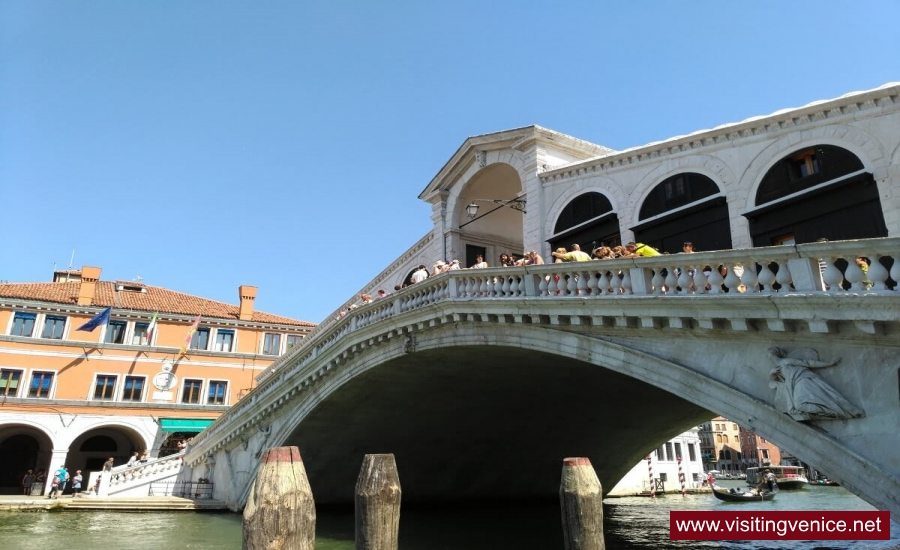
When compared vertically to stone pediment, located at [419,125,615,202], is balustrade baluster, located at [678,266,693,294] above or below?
below

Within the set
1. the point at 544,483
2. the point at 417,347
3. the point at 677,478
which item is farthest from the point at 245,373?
the point at 677,478

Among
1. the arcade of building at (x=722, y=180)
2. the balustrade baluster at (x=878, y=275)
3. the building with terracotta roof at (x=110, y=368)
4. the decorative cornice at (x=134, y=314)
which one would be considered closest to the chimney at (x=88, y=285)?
the building with terracotta roof at (x=110, y=368)

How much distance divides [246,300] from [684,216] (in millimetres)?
21691

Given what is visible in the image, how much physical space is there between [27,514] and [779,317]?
19.7 meters

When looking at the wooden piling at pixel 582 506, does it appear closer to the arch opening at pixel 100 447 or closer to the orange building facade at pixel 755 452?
the arch opening at pixel 100 447

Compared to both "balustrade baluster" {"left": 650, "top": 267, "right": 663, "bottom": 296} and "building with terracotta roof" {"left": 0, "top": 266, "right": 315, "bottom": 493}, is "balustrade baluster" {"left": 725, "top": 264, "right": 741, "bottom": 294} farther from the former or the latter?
"building with terracotta roof" {"left": 0, "top": 266, "right": 315, "bottom": 493}

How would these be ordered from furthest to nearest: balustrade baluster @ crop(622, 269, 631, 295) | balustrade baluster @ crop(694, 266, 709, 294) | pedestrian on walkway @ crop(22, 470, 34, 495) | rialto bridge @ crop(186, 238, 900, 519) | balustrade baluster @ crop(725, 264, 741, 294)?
pedestrian on walkway @ crop(22, 470, 34, 495), balustrade baluster @ crop(622, 269, 631, 295), balustrade baluster @ crop(694, 266, 709, 294), balustrade baluster @ crop(725, 264, 741, 294), rialto bridge @ crop(186, 238, 900, 519)

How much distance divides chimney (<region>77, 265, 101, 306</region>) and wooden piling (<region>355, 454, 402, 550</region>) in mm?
24320

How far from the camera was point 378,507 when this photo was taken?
175 inches

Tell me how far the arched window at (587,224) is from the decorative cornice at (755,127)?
0.68 m

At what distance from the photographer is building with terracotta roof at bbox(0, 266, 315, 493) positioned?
2256 centimetres

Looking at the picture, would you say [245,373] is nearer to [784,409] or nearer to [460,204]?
[460,204]

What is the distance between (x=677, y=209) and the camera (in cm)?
1086

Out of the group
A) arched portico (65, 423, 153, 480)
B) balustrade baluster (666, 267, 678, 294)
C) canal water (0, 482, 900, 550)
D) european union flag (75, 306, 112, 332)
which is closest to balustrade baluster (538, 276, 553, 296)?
balustrade baluster (666, 267, 678, 294)
